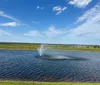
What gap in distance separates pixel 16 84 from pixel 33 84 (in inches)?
97.3

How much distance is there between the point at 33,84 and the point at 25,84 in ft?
3.90

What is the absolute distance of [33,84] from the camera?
2612cm

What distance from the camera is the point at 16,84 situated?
25312mm

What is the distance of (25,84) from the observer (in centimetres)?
2570

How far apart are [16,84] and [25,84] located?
128 cm
